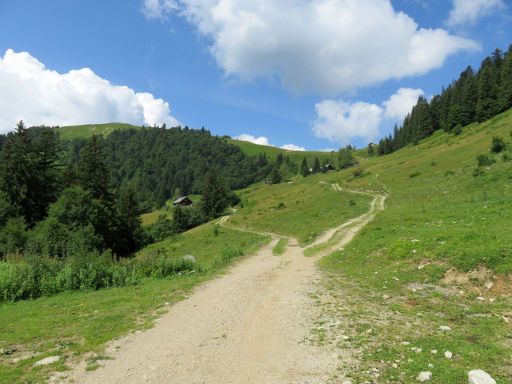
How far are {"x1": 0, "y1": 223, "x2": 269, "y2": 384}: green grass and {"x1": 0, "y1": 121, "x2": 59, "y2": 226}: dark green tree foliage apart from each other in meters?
51.2

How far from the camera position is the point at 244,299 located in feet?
44.9

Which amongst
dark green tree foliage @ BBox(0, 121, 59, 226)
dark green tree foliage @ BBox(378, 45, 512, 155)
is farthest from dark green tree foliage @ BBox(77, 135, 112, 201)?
dark green tree foliage @ BBox(378, 45, 512, 155)

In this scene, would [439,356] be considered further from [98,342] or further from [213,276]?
[213,276]

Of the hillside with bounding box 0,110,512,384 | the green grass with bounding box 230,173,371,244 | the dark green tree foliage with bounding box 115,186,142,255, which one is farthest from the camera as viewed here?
the dark green tree foliage with bounding box 115,186,142,255

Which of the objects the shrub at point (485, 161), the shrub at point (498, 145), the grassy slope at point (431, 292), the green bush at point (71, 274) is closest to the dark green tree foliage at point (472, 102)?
the shrub at point (498, 145)

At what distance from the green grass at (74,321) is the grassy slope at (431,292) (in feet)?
21.9

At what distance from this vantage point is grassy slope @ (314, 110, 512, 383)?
7438 millimetres

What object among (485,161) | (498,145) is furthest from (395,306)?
(498,145)

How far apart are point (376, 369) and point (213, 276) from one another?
1282cm

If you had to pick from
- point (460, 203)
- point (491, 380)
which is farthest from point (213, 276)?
point (460, 203)

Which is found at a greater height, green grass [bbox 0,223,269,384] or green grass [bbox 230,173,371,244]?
green grass [bbox 230,173,371,244]

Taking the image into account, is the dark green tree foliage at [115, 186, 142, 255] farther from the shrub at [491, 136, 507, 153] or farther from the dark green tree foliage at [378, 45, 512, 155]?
the dark green tree foliage at [378, 45, 512, 155]

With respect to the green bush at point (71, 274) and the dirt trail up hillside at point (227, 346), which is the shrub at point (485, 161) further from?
the green bush at point (71, 274)

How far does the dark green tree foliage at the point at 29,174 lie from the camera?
58844 millimetres
